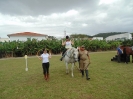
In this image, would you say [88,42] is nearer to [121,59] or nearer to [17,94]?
[121,59]

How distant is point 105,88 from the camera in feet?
20.7

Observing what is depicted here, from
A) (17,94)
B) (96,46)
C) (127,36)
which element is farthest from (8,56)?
(127,36)

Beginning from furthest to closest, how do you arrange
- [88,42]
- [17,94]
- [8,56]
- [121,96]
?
[88,42]
[8,56]
[17,94]
[121,96]

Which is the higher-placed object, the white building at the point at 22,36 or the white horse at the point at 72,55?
the white building at the point at 22,36

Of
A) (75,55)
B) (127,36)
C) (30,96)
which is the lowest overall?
(30,96)

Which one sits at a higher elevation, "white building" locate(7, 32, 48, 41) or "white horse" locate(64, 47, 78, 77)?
"white building" locate(7, 32, 48, 41)

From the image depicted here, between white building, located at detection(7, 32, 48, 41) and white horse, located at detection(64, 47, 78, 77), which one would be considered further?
white building, located at detection(7, 32, 48, 41)

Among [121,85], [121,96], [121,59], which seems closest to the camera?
[121,96]

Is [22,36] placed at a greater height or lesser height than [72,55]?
greater

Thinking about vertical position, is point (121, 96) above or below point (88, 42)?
below

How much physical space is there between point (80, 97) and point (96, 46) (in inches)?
1166

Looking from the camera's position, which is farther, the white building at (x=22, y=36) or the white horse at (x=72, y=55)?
the white building at (x=22, y=36)

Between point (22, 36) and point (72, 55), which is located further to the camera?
point (22, 36)

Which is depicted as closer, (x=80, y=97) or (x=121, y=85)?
(x=80, y=97)
